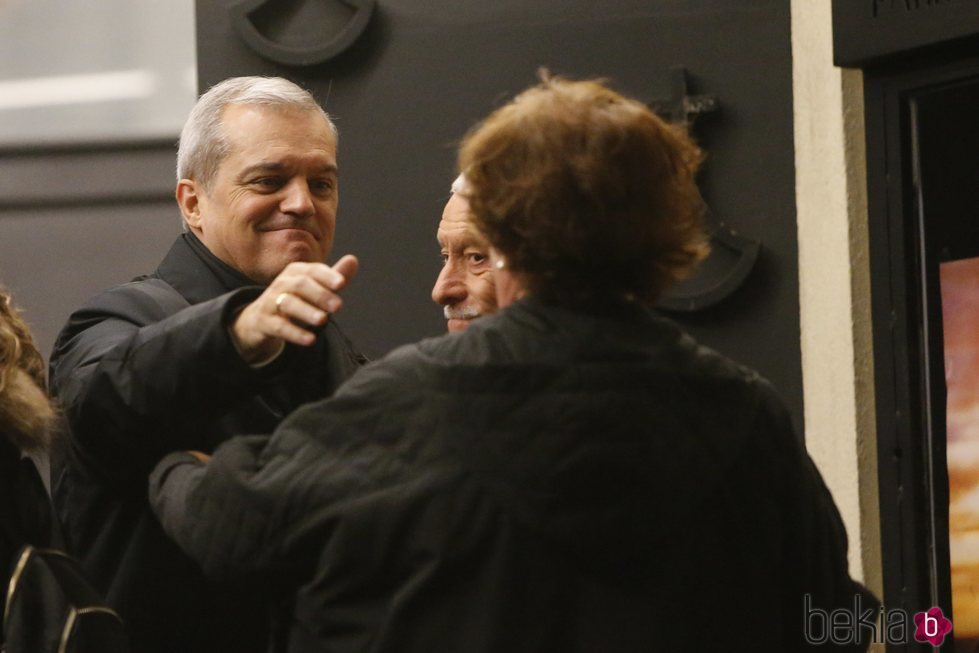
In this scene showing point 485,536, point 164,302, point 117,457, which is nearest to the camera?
point 485,536

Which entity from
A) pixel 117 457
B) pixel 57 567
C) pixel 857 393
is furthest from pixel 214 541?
pixel 857 393

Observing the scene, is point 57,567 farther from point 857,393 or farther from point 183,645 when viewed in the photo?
point 857,393

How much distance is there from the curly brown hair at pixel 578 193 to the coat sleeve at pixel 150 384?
16.0 inches

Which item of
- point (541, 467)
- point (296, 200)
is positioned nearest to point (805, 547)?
point (541, 467)

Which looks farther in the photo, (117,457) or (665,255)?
(117,457)

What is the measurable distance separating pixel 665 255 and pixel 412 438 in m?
0.33

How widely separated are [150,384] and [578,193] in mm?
630

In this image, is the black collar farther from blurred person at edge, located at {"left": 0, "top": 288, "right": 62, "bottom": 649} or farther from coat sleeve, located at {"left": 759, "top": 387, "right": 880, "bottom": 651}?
→ coat sleeve, located at {"left": 759, "top": 387, "right": 880, "bottom": 651}

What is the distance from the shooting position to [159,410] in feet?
5.82

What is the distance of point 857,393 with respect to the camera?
128 inches

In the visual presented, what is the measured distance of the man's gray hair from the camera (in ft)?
7.43

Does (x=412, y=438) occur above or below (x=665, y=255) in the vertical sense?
below

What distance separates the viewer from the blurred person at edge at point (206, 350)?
1.74 m

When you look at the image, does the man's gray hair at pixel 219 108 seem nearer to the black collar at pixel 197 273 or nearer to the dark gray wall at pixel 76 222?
the black collar at pixel 197 273
